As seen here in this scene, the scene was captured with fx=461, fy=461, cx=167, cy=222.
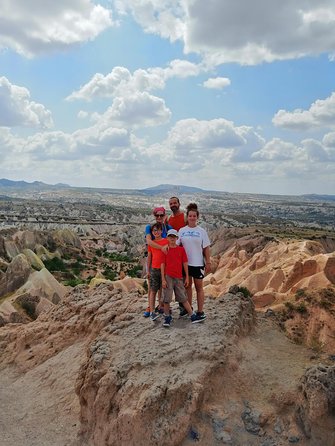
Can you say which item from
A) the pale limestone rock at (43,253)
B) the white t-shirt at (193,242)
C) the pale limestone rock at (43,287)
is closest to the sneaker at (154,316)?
the white t-shirt at (193,242)

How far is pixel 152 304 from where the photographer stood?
9.92m

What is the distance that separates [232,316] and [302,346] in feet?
5.25

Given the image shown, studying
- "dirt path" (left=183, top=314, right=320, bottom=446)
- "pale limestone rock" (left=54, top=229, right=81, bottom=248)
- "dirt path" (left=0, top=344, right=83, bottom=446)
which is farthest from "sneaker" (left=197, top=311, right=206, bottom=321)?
"pale limestone rock" (left=54, top=229, right=81, bottom=248)

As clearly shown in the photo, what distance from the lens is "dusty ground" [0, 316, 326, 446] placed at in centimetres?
744

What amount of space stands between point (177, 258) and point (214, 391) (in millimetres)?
2677

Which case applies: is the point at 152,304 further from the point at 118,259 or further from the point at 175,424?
the point at 118,259

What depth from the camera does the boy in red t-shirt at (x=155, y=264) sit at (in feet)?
30.9

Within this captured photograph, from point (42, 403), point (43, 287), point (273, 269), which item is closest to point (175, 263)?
point (42, 403)

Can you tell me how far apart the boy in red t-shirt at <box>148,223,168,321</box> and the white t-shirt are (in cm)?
39

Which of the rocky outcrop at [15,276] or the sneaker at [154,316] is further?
the rocky outcrop at [15,276]

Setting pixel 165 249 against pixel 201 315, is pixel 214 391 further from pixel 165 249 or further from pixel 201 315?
pixel 165 249

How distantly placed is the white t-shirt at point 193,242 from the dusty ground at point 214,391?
1.85 metres

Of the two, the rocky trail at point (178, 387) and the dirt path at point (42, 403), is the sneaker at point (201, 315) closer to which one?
the rocky trail at point (178, 387)

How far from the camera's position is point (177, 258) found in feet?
30.3
